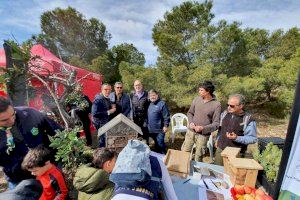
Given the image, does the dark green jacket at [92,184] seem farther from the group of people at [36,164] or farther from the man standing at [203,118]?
the man standing at [203,118]

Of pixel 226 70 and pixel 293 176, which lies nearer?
pixel 293 176

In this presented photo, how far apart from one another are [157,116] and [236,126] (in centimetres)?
174

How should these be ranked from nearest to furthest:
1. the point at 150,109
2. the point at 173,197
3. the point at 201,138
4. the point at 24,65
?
the point at 173,197 < the point at 24,65 < the point at 201,138 < the point at 150,109

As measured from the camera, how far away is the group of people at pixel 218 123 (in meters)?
2.92

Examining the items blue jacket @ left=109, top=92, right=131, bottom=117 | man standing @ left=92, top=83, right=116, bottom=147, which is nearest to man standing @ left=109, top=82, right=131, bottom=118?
blue jacket @ left=109, top=92, right=131, bottom=117

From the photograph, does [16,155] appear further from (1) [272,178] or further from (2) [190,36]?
(2) [190,36]

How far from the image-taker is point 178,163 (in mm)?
2381

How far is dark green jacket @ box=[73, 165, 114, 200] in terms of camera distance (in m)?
2.09

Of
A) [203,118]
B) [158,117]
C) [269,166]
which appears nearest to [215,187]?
[269,166]

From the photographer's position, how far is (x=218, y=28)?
23.8 ft

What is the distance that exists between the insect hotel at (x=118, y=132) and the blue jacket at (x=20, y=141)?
90 cm

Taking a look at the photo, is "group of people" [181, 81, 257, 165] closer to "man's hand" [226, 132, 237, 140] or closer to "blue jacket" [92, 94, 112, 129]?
"man's hand" [226, 132, 237, 140]

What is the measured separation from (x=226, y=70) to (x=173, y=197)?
24.3 feet

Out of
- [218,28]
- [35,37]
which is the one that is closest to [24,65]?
[35,37]
